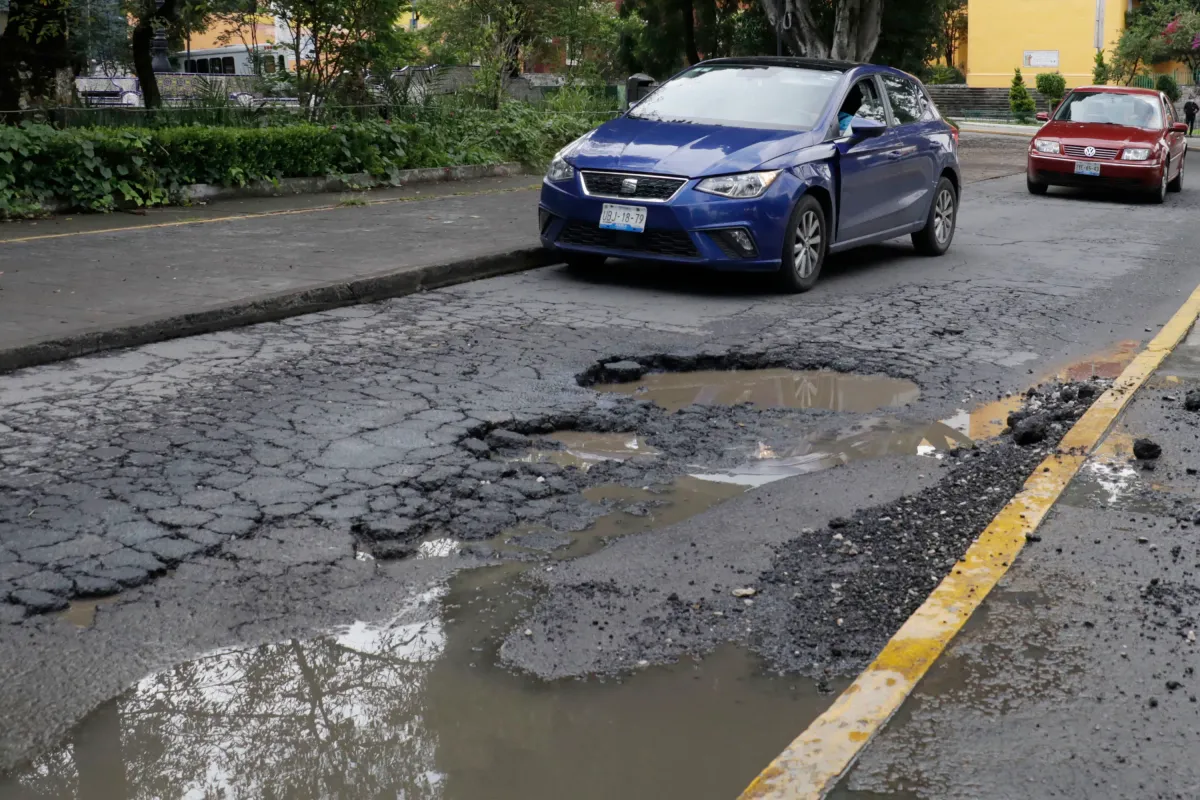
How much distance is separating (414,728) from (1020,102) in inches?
1894

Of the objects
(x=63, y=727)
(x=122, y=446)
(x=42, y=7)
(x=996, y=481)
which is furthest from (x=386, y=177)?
(x=63, y=727)

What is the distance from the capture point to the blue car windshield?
10180mm

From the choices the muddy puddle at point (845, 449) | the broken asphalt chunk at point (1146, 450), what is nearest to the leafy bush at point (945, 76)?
the muddy puddle at point (845, 449)

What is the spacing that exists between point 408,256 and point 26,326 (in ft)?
11.0

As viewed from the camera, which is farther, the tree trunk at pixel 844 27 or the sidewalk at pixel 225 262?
the tree trunk at pixel 844 27

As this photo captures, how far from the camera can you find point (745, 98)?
10.4m

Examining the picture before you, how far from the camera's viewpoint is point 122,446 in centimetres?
548

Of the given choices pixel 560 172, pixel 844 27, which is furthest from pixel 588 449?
pixel 844 27

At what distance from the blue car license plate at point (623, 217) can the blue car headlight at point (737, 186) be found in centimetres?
44

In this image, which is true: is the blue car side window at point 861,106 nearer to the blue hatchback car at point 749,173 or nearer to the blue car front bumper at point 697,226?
the blue hatchback car at point 749,173

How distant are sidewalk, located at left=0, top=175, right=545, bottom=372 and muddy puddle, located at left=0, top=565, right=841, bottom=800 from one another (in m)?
3.94

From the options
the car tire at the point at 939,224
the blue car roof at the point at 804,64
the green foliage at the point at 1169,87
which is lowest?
the car tire at the point at 939,224

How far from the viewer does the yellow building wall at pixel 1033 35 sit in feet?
166

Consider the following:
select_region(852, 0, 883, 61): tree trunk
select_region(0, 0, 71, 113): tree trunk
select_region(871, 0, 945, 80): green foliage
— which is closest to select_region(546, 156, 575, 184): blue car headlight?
select_region(0, 0, 71, 113): tree trunk
